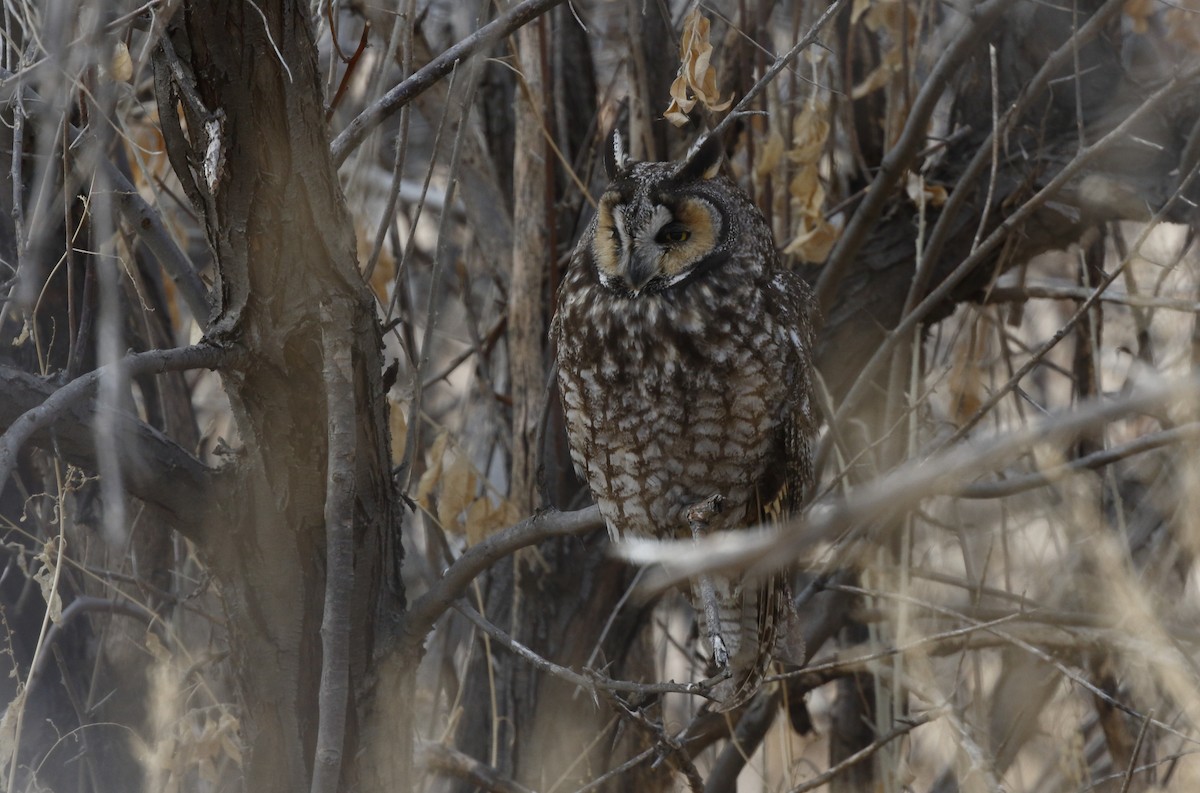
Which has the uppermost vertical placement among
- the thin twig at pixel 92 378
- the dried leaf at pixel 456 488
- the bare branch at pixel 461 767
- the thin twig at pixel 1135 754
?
the thin twig at pixel 92 378

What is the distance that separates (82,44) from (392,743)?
125cm

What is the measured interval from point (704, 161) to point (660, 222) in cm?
17

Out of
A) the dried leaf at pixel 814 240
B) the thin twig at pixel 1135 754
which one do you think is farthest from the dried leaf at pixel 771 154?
the thin twig at pixel 1135 754

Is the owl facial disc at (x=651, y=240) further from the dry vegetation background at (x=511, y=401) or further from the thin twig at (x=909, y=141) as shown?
the thin twig at (x=909, y=141)

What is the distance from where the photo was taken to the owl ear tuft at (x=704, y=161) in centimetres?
228

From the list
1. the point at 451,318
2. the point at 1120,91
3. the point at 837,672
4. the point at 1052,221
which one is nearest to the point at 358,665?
the point at 837,672

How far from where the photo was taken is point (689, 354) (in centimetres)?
230

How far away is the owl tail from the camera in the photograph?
2428 mm

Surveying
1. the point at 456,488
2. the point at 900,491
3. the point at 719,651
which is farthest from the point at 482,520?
the point at 900,491

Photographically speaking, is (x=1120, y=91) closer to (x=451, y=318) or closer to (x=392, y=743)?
(x=392, y=743)

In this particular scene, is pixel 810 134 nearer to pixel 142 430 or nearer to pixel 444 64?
pixel 444 64

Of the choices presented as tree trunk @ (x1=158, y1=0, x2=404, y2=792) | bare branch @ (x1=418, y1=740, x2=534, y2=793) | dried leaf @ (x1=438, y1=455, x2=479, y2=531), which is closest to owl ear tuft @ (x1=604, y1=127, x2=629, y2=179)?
tree trunk @ (x1=158, y1=0, x2=404, y2=792)

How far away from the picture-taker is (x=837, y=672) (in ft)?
9.96

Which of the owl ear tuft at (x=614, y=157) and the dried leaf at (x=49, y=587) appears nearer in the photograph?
the dried leaf at (x=49, y=587)
